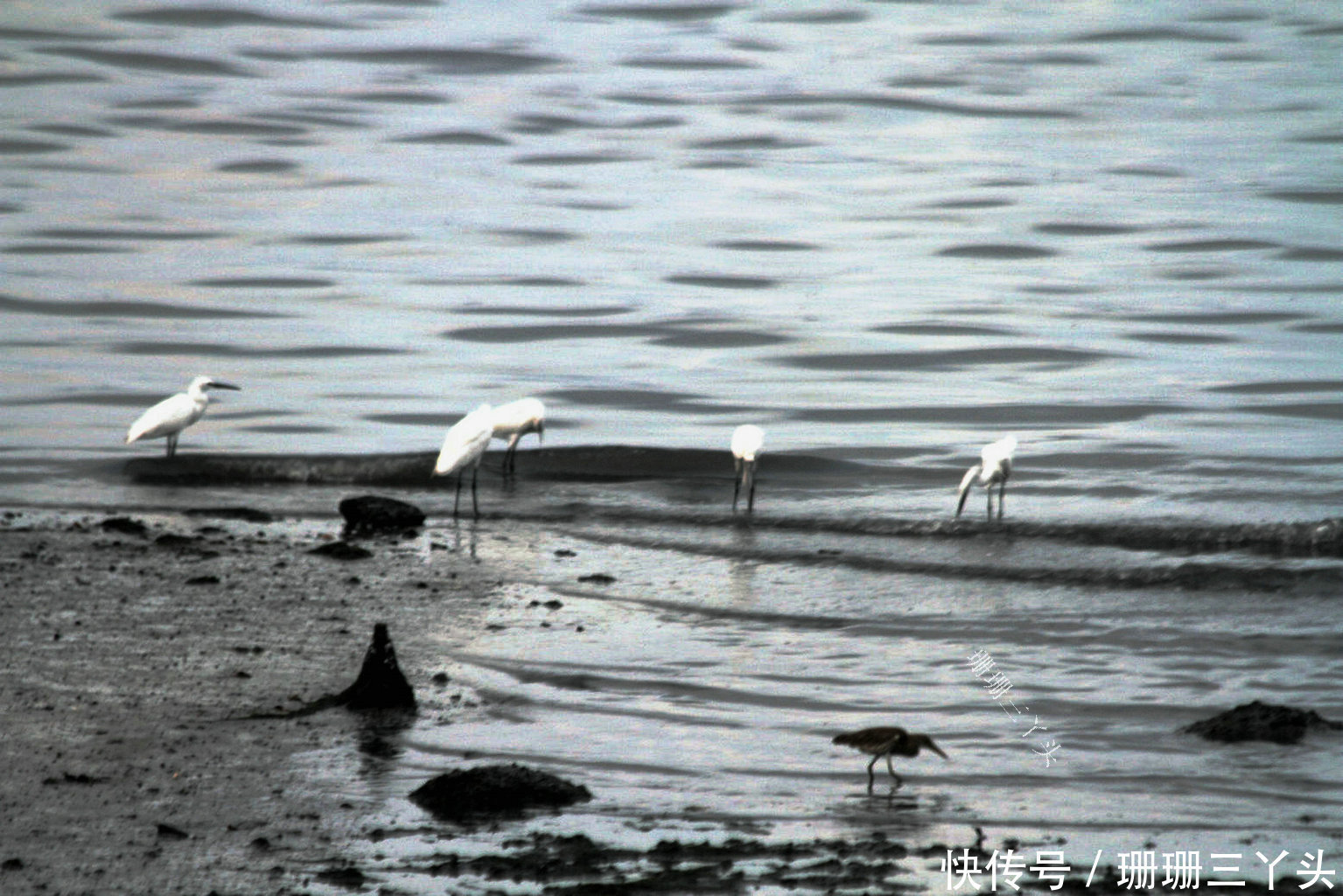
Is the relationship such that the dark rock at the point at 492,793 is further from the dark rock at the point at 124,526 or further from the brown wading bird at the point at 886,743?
the dark rock at the point at 124,526

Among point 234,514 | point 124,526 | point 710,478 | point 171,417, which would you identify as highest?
point 171,417

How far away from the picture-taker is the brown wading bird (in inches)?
219

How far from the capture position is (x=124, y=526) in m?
10.1

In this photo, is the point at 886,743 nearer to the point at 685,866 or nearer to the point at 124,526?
the point at 685,866

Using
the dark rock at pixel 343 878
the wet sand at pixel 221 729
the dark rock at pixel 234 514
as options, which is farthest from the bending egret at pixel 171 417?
the dark rock at pixel 343 878

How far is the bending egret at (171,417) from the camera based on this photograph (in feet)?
45.9

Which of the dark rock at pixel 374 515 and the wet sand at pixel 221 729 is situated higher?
the wet sand at pixel 221 729

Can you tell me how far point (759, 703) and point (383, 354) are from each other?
13.7 metres

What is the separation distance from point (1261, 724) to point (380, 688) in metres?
2.81

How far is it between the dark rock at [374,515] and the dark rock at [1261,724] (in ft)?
17.5

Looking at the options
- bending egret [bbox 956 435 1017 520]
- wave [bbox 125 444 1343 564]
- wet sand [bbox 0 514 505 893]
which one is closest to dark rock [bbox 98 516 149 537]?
wet sand [bbox 0 514 505 893]

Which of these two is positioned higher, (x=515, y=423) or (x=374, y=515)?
(x=515, y=423)

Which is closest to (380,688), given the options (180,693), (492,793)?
(180,693)

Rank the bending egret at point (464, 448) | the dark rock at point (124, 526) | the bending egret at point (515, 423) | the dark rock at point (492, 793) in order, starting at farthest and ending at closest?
the bending egret at point (515, 423), the bending egret at point (464, 448), the dark rock at point (124, 526), the dark rock at point (492, 793)
